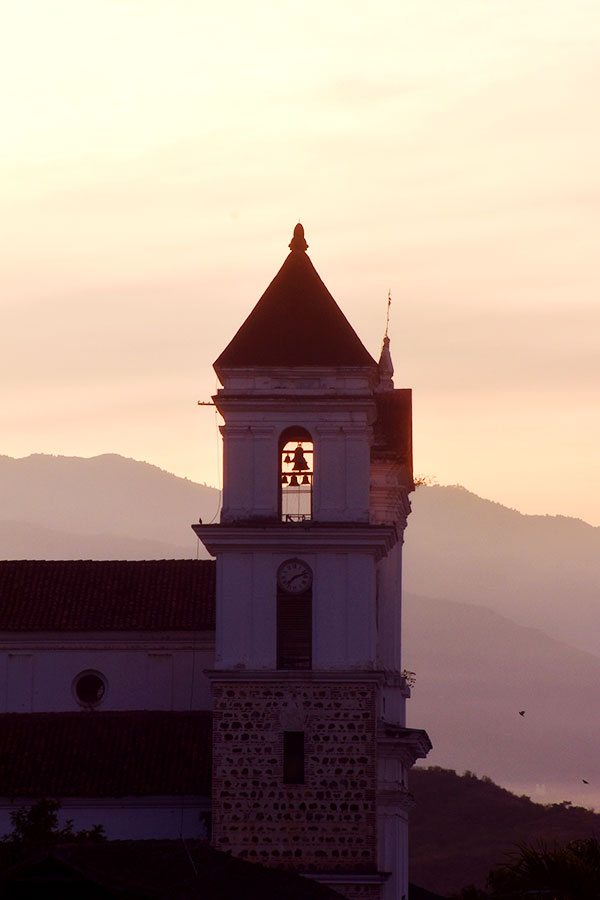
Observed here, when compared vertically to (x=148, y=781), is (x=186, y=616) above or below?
above

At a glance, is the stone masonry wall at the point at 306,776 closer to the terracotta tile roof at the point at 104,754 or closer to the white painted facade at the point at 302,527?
the white painted facade at the point at 302,527

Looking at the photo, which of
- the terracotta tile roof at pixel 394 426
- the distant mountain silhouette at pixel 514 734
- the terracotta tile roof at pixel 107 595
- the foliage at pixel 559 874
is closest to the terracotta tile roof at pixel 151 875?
the foliage at pixel 559 874

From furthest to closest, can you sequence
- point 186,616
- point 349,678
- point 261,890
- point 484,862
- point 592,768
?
point 592,768 < point 484,862 < point 186,616 < point 349,678 < point 261,890

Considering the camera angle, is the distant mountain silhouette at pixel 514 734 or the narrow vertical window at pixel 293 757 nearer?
the narrow vertical window at pixel 293 757

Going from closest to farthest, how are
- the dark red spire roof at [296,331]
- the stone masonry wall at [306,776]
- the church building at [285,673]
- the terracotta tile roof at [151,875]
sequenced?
1. the terracotta tile roof at [151,875]
2. the stone masonry wall at [306,776]
3. the church building at [285,673]
4. the dark red spire roof at [296,331]

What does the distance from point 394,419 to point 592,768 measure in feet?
422

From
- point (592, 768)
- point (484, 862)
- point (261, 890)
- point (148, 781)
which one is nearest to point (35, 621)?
→ point (148, 781)

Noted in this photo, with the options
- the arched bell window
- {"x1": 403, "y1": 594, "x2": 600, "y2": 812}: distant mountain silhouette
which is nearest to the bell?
the arched bell window

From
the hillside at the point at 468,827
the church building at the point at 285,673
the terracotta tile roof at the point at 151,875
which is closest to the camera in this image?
the terracotta tile roof at the point at 151,875

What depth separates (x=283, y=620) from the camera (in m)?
46.2

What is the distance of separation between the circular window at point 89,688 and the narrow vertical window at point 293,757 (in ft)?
21.7

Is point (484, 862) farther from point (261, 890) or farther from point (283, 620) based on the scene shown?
point (261, 890)

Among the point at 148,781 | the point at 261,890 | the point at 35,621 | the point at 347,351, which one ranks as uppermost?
the point at 347,351

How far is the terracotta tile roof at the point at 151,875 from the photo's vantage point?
32625mm
